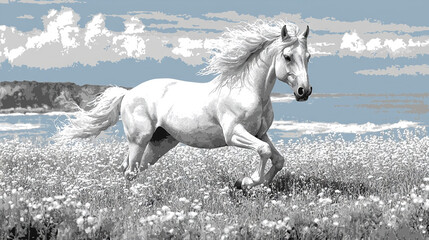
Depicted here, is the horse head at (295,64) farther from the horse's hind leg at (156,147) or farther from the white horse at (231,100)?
the horse's hind leg at (156,147)

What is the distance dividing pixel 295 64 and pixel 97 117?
3.72 meters

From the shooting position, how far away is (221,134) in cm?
789

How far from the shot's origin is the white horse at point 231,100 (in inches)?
287

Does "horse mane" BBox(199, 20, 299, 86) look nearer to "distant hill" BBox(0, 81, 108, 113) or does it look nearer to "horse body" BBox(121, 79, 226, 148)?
"horse body" BBox(121, 79, 226, 148)

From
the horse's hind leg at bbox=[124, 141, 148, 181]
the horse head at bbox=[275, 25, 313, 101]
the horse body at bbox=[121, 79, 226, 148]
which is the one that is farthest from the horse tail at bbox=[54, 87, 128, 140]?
the horse head at bbox=[275, 25, 313, 101]

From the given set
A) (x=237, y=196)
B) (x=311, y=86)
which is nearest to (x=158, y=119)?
(x=237, y=196)

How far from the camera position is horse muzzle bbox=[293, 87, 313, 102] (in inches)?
281

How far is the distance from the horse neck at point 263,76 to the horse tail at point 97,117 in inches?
99.0

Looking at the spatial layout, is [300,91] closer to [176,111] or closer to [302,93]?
[302,93]

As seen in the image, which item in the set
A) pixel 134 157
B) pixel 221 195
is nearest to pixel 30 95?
pixel 134 157

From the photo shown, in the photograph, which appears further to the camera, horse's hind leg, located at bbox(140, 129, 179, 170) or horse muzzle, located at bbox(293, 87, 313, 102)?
horse's hind leg, located at bbox(140, 129, 179, 170)

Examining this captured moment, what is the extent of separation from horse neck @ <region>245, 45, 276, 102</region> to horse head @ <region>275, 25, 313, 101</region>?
0.20 meters

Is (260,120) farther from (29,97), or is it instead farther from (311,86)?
(29,97)

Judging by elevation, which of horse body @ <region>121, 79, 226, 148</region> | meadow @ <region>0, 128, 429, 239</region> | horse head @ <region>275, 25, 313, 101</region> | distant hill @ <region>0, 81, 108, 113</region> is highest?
horse head @ <region>275, 25, 313, 101</region>
